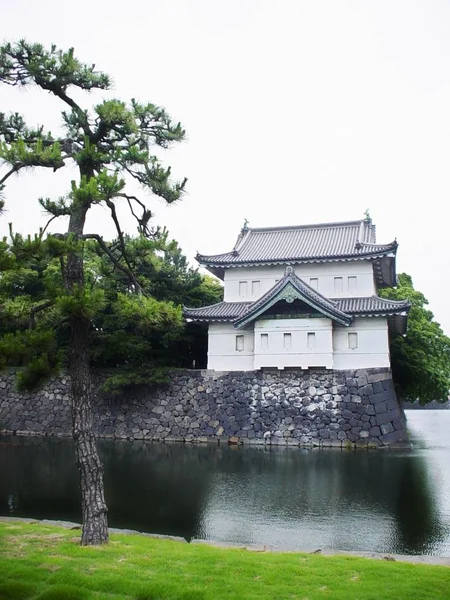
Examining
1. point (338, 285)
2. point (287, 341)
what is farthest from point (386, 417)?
point (338, 285)

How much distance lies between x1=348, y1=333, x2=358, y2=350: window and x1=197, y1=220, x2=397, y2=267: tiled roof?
325 cm

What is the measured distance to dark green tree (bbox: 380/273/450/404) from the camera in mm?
24297

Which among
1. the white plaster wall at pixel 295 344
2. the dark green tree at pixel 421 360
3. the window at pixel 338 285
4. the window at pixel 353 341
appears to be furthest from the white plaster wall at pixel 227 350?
the dark green tree at pixel 421 360

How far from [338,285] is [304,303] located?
267 cm

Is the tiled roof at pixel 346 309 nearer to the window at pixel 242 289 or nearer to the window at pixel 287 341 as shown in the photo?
the window at pixel 242 289

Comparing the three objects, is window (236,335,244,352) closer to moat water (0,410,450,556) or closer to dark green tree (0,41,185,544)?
moat water (0,410,450,556)

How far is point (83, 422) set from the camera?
250 inches

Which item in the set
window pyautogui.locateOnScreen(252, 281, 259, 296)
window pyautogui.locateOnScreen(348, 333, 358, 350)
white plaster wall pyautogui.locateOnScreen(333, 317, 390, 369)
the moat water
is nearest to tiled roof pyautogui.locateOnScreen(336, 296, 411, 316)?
white plaster wall pyautogui.locateOnScreen(333, 317, 390, 369)

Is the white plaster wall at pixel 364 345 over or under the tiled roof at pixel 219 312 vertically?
under

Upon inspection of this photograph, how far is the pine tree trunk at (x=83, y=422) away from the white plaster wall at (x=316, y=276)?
54.7 ft

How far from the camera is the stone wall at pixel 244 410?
1872 cm

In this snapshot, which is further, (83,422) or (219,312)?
(219,312)

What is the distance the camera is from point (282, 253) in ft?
76.9

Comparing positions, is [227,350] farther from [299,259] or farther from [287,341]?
[299,259]
